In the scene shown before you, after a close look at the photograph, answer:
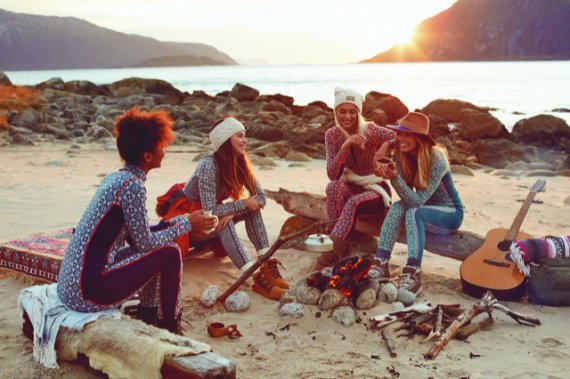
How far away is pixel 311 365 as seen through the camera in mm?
4199

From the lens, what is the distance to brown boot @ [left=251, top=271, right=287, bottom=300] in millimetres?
5453

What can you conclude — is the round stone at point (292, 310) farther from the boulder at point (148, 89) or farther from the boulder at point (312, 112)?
the boulder at point (148, 89)

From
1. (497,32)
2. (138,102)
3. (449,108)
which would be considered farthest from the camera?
(497,32)

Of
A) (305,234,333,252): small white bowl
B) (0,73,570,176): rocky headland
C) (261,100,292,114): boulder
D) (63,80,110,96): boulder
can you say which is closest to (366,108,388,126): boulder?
(0,73,570,176): rocky headland

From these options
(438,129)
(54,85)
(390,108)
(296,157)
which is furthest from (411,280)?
(54,85)

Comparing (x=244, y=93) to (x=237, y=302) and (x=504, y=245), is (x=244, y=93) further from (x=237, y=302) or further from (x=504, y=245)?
(x=237, y=302)

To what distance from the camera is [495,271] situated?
17.7 feet

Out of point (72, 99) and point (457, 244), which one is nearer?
point (457, 244)

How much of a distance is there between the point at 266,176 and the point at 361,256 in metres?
7.02

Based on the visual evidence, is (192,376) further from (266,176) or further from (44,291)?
(266,176)

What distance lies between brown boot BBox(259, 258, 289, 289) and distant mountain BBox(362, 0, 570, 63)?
508 feet

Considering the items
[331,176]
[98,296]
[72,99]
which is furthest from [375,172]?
[72,99]

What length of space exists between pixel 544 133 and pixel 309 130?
7.91 meters

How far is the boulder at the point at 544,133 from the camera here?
19.0 meters
